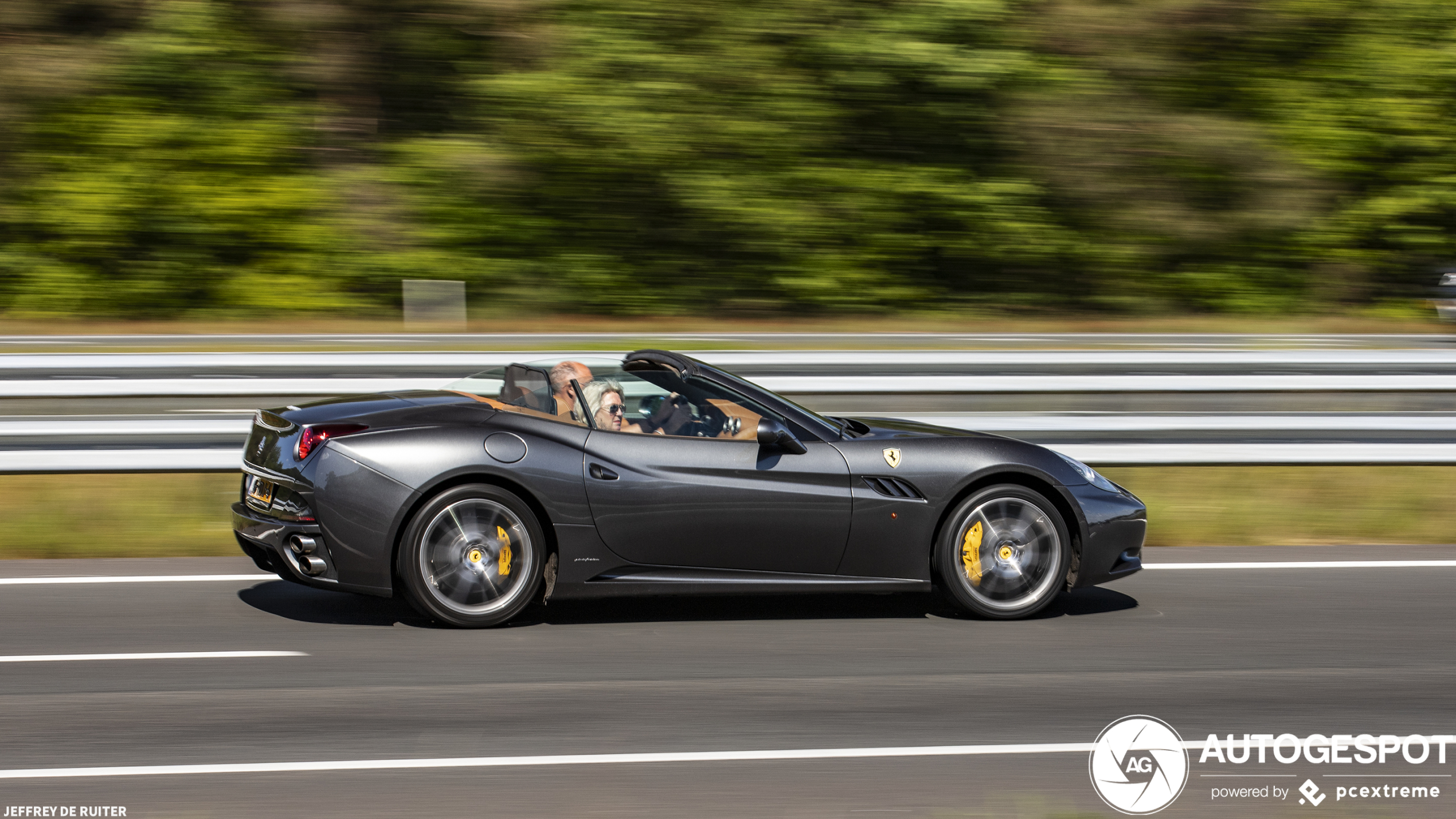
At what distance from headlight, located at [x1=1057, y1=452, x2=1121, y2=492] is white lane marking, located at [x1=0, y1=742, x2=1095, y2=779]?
79.2 inches

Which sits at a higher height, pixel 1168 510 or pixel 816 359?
pixel 816 359

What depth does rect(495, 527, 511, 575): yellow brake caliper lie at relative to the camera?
5973 mm

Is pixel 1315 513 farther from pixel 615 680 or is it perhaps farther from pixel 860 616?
pixel 615 680

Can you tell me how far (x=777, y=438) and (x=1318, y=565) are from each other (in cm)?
333

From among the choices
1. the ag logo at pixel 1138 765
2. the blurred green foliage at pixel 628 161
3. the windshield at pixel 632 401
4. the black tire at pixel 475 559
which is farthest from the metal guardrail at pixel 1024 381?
the blurred green foliage at pixel 628 161

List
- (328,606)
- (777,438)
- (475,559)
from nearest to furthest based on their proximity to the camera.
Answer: (475,559)
(777,438)
(328,606)

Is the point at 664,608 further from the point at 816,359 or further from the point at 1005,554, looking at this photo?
the point at 816,359

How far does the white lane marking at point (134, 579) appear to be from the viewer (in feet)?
22.6

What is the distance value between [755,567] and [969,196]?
26.9ft

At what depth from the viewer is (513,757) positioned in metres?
4.41

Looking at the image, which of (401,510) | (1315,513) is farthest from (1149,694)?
(1315,513)

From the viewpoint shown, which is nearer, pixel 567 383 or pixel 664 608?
pixel 567 383

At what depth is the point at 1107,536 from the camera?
6324 mm

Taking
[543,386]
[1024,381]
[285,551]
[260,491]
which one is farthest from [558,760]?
[1024,381]
